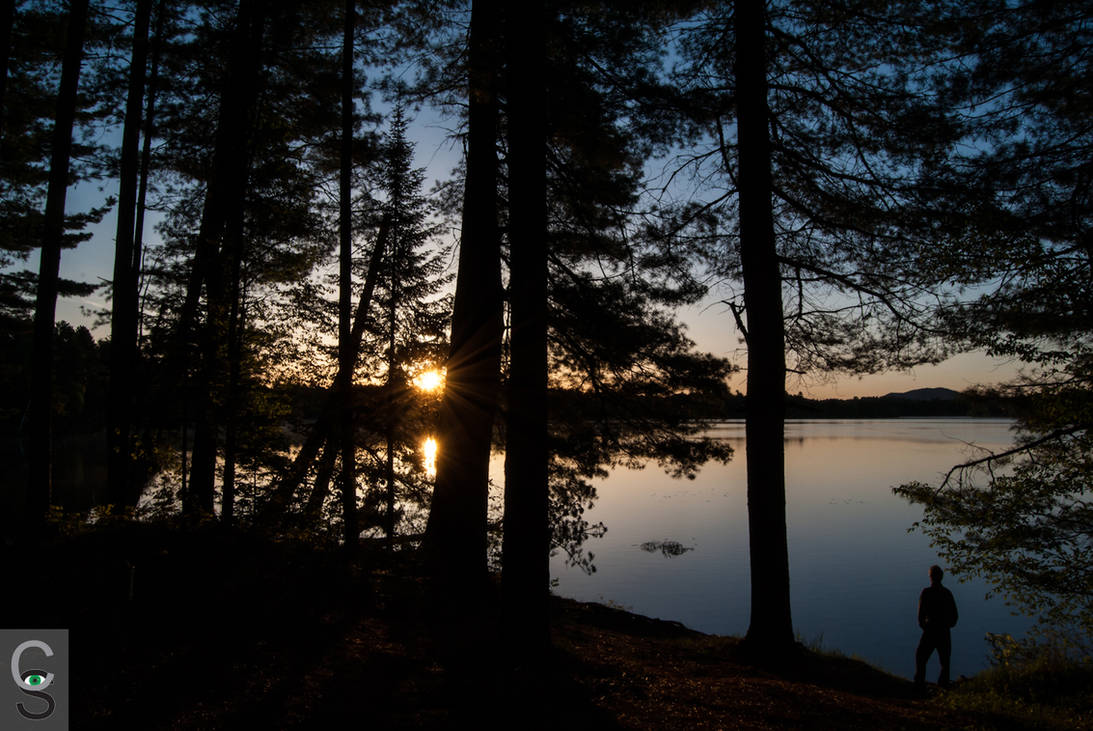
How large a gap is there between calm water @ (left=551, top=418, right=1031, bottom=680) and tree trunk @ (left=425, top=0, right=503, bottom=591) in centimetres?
609

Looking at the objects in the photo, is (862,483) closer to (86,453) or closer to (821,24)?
(821,24)

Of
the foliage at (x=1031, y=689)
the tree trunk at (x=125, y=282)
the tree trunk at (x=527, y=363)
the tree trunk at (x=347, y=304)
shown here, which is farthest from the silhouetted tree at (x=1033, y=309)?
the tree trunk at (x=125, y=282)

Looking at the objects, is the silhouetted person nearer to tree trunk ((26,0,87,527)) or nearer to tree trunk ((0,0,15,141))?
tree trunk ((26,0,87,527))

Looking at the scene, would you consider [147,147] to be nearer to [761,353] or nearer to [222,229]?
[222,229]

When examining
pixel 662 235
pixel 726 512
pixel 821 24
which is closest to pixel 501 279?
pixel 662 235

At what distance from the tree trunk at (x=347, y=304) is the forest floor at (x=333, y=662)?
1344mm

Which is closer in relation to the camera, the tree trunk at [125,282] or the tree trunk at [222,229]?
the tree trunk at [222,229]

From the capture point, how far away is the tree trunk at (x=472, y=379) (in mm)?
8812

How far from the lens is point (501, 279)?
9594 millimetres

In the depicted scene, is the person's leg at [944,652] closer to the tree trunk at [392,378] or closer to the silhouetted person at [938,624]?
the silhouetted person at [938,624]

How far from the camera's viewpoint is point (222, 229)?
10.2 m

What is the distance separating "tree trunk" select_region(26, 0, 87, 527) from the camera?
29.4ft

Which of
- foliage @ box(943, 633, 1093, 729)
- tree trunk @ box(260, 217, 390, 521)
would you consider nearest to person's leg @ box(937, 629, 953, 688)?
foliage @ box(943, 633, 1093, 729)

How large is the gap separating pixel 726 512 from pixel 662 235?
21.0 m
